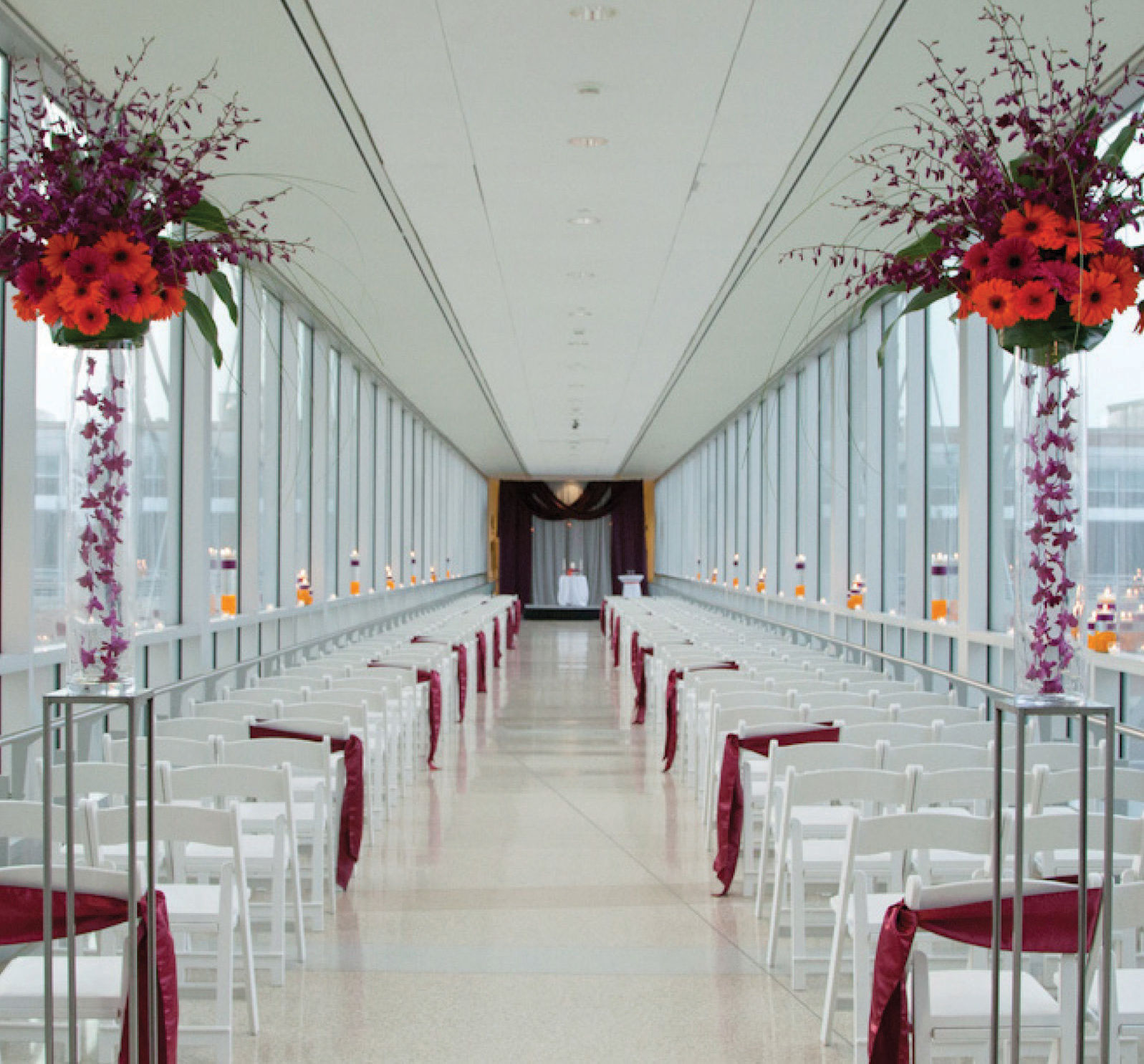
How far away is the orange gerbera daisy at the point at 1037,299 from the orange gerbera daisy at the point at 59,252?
83.8 inches

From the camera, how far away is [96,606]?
302cm

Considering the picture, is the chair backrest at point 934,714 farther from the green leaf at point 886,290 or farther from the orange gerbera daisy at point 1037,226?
the orange gerbera daisy at point 1037,226

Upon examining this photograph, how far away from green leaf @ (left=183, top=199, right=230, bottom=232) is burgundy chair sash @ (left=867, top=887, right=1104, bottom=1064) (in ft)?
7.62

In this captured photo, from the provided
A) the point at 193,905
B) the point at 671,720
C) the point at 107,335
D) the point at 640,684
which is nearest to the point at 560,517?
the point at 640,684

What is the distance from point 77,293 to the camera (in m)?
3.01

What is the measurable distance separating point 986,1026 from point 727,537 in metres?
19.5

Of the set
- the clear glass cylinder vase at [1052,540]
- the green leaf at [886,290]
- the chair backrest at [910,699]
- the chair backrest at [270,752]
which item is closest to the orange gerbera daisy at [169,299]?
the green leaf at [886,290]

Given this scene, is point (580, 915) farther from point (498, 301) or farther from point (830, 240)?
point (498, 301)

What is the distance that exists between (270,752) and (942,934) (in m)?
3.15

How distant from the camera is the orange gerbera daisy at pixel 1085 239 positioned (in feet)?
9.58

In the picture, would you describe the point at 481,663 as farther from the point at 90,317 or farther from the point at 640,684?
the point at 90,317

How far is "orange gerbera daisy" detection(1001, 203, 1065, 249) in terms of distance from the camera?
2955mm

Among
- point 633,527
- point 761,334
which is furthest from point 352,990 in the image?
point 633,527

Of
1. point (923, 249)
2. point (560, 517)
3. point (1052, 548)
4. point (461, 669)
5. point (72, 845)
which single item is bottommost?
point (461, 669)
